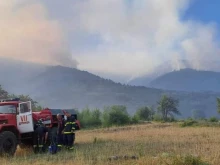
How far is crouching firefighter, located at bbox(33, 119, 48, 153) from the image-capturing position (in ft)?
51.4

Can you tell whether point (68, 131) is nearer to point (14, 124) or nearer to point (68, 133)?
point (68, 133)

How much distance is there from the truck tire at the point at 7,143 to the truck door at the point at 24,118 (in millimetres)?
740

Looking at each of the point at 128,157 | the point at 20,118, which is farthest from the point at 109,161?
the point at 20,118

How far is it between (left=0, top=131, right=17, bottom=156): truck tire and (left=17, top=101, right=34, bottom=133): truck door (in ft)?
2.43

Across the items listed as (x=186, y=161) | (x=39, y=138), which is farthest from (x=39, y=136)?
(x=186, y=161)

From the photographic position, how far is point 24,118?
15.4m

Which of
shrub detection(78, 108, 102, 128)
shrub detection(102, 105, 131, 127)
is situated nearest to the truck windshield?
shrub detection(78, 108, 102, 128)

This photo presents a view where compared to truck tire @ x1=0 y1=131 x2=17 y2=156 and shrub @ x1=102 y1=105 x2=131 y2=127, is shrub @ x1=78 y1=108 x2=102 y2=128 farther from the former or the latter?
truck tire @ x1=0 y1=131 x2=17 y2=156

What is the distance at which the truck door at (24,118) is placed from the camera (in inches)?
603

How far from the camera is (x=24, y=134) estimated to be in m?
15.8

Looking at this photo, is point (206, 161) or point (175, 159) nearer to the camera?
point (175, 159)

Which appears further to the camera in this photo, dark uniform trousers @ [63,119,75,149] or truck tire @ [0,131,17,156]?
dark uniform trousers @ [63,119,75,149]

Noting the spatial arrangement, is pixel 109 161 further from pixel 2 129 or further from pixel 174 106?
pixel 174 106

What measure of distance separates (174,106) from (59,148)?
316ft
